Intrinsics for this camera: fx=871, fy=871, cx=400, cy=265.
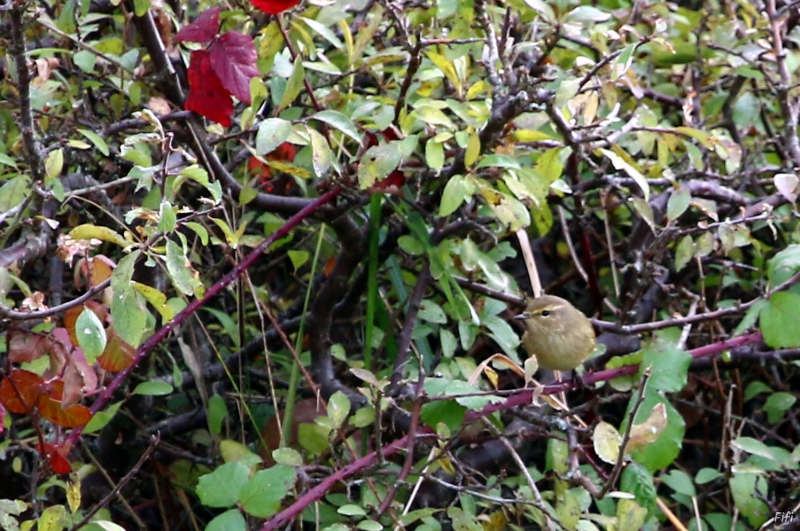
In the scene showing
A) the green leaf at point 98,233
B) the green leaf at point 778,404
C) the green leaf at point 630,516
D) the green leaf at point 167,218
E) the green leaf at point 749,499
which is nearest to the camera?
the green leaf at point 167,218

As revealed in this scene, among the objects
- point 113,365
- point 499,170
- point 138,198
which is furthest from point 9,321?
point 499,170

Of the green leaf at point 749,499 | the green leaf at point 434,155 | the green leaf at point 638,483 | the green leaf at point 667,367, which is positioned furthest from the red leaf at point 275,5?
the green leaf at point 749,499

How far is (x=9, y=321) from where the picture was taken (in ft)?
4.67

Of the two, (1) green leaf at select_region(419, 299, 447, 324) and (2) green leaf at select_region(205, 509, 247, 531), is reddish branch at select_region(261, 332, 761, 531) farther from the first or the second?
(1) green leaf at select_region(419, 299, 447, 324)

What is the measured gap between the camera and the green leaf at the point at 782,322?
169 centimetres

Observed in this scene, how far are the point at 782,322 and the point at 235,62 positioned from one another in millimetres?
1179

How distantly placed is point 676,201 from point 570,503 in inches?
28.3

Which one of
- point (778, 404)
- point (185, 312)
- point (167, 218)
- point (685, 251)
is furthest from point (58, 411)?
point (778, 404)

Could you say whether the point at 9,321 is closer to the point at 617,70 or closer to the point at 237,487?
the point at 237,487

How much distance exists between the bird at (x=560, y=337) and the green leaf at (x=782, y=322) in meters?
0.46

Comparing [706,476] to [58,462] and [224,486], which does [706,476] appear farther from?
[58,462]

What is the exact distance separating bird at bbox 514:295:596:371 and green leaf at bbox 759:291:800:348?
460 millimetres

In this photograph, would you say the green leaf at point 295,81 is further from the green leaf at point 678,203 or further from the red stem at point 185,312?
the green leaf at point 678,203

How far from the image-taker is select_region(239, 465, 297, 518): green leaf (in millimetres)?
1515
